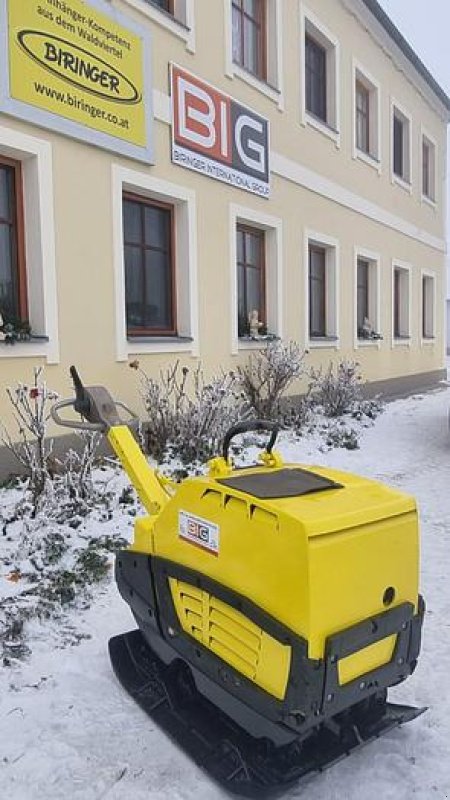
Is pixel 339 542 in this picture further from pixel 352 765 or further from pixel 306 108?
pixel 306 108

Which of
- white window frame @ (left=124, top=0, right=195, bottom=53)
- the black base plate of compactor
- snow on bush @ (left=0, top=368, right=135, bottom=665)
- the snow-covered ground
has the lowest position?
the snow-covered ground

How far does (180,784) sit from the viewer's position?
79.5 inches

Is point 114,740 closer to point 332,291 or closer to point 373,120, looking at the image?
point 332,291

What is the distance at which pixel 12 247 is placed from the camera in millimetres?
5438

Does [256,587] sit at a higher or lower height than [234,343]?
lower

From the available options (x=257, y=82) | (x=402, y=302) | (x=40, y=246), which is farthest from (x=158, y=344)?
(x=402, y=302)

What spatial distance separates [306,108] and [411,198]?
5.41 m

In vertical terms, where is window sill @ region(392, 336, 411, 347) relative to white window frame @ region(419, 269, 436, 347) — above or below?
below

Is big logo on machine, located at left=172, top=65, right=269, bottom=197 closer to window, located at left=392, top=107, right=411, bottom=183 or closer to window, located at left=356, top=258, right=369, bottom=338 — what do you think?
window, located at left=356, top=258, right=369, bottom=338

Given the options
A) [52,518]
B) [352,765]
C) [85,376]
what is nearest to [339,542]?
[352,765]

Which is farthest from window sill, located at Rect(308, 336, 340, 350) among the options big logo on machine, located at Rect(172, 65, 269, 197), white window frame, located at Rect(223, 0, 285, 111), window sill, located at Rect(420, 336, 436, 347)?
window sill, located at Rect(420, 336, 436, 347)

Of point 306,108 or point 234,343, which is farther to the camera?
point 306,108

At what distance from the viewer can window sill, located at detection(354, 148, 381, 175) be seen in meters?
11.8

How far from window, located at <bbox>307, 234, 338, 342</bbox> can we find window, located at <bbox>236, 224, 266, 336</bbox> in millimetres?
1832
